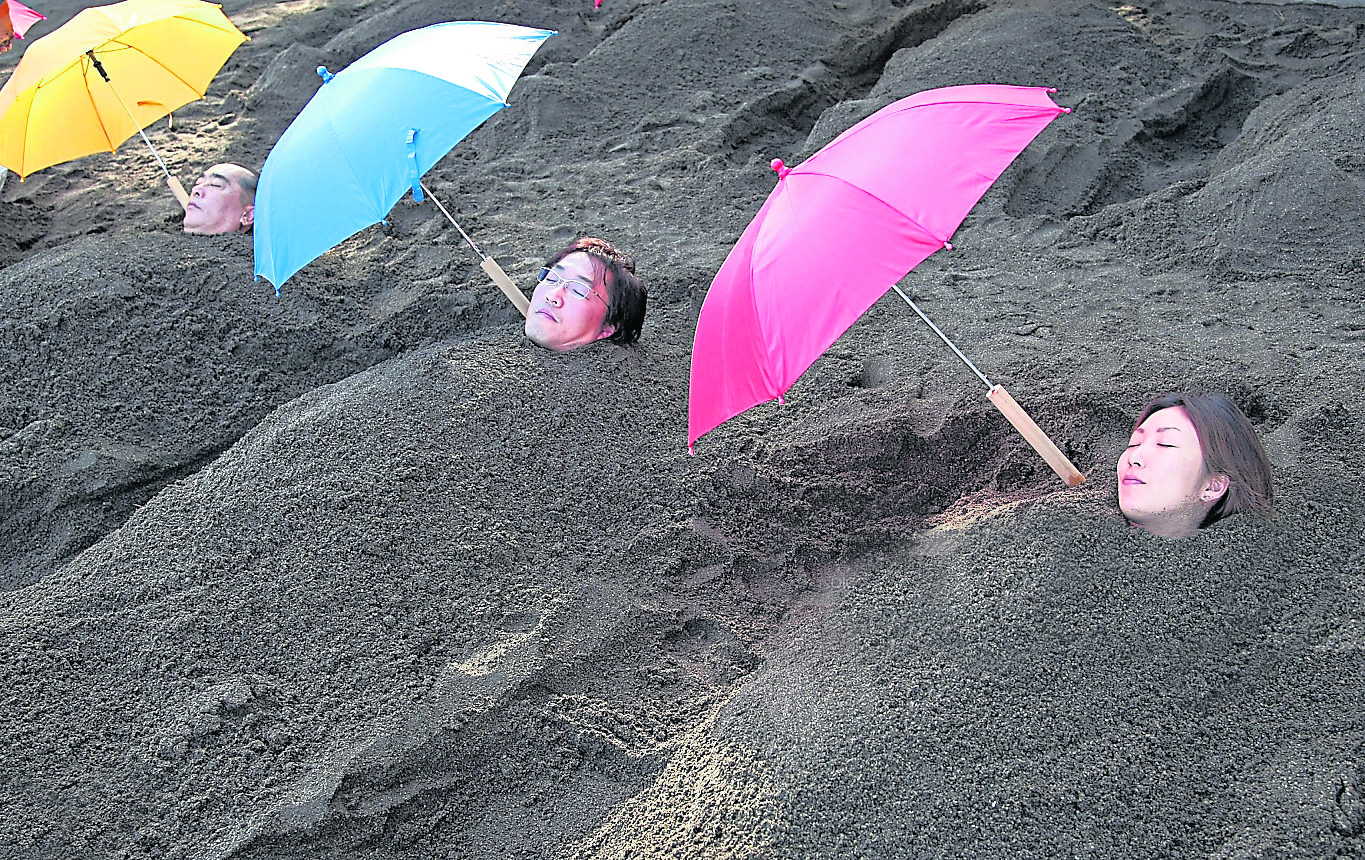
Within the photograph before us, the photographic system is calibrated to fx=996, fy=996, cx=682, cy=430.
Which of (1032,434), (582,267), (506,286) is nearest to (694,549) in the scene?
(1032,434)

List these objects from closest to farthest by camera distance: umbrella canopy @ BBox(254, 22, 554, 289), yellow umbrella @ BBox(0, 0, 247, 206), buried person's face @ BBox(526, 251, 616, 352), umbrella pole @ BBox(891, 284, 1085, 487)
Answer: umbrella pole @ BBox(891, 284, 1085, 487) < umbrella canopy @ BBox(254, 22, 554, 289) < buried person's face @ BBox(526, 251, 616, 352) < yellow umbrella @ BBox(0, 0, 247, 206)

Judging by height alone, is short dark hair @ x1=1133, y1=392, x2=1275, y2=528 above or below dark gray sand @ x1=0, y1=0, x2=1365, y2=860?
above

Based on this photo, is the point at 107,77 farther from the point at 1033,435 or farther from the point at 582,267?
the point at 1033,435

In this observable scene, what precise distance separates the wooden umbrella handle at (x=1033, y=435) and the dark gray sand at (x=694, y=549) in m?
0.07

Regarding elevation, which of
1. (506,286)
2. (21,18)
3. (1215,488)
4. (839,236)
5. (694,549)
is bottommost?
(694,549)

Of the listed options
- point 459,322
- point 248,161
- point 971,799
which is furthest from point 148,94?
point 971,799

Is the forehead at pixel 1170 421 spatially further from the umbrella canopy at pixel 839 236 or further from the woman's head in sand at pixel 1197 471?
the umbrella canopy at pixel 839 236

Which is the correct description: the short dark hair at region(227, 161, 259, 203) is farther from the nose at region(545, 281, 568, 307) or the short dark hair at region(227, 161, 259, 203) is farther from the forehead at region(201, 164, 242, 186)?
the nose at region(545, 281, 568, 307)

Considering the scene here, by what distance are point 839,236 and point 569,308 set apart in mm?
1314

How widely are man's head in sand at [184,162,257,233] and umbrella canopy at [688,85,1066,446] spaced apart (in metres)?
3.15

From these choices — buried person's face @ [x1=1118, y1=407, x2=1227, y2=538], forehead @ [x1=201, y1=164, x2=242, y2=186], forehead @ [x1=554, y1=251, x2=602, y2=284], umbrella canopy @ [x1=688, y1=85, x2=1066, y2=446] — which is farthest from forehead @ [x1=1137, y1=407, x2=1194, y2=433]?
forehead @ [x1=201, y1=164, x2=242, y2=186]

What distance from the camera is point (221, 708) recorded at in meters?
2.48

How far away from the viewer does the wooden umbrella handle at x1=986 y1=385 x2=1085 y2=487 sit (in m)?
2.68

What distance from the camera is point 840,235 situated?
2.35 metres
